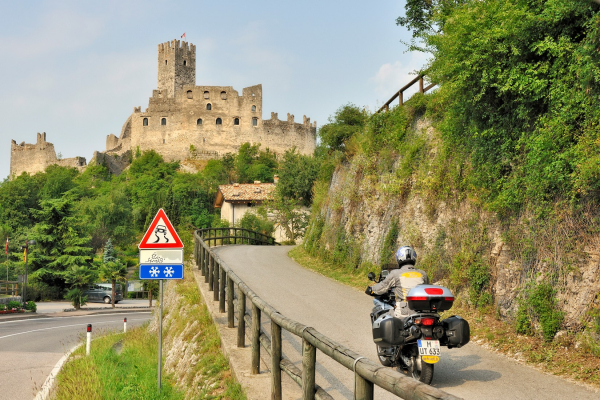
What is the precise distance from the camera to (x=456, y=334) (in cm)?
613

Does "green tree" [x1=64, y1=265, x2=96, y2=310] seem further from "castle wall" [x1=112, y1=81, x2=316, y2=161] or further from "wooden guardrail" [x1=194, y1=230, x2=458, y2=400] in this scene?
"castle wall" [x1=112, y1=81, x2=316, y2=161]

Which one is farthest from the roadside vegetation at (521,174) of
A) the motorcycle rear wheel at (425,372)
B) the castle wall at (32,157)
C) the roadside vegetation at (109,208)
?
the castle wall at (32,157)

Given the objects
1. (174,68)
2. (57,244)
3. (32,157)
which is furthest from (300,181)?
(32,157)

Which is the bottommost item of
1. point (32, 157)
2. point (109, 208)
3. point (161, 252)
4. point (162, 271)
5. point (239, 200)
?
point (162, 271)

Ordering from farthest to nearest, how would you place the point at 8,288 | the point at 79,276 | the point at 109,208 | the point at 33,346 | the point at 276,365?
the point at 109,208 < the point at 79,276 < the point at 8,288 < the point at 33,346 < the point at 276,365

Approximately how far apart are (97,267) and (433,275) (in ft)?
132

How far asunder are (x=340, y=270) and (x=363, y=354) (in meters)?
10.6

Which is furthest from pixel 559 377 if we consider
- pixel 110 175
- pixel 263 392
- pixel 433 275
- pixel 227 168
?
pixel 110 175

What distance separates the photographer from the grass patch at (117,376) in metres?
9.20

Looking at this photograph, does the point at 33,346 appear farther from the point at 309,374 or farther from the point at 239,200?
the point at 239,200

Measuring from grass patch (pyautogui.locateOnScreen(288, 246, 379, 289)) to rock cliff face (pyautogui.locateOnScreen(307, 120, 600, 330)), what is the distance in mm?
401

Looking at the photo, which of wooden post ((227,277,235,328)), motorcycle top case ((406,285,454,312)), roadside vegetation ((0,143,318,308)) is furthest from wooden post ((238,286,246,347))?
roadside vegetation ((0,143,318,308))

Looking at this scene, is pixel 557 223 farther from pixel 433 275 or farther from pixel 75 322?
pixel 75 322

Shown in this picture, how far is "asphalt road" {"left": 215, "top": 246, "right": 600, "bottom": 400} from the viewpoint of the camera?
621 cm
